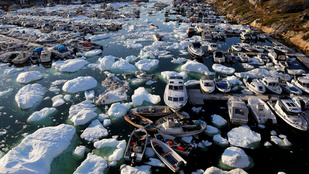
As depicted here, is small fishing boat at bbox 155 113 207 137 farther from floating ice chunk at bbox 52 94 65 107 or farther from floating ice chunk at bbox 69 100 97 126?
floating ice chunk at bbox 52 94 65 107

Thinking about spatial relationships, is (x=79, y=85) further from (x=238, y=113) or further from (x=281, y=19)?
(x=281, y=19)

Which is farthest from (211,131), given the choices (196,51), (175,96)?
(196,51)

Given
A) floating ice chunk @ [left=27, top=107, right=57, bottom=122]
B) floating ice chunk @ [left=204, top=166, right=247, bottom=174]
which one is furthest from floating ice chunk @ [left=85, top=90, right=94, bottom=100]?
floating ice chunk @ [left=204, top=166, right=247, bottom=174]

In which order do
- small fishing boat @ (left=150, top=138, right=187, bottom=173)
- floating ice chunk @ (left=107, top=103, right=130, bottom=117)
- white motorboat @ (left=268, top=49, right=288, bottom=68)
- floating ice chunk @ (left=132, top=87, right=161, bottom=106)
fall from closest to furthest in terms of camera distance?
small fishing boat @ (left=150, top=138, right=187, bottom=173), floating ice chunk @ (left=107, top=103, right=130, bottom=117), floating ice chunk @ (left=132, top=87, right=161, bottom=106), white motorboat @ (left=268, top=49, right=288, bottom=68)

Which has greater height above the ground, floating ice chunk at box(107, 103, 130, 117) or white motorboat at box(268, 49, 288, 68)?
white motorboat at box(268, 49, 288, 68)

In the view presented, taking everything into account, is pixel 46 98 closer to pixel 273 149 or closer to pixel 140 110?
pixel 140 110

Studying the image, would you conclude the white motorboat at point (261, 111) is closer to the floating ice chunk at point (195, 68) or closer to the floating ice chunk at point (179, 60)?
the floating ice chunk at point (195, 68)
